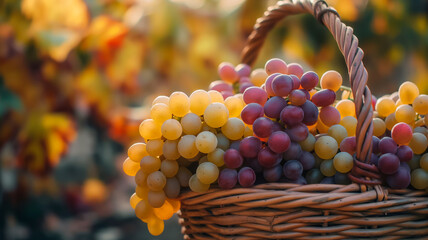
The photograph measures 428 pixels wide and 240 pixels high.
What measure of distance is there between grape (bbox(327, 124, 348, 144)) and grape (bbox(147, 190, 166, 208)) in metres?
0.29

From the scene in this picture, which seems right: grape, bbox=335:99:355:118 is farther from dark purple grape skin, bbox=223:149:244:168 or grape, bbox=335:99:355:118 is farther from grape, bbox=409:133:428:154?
dark purple grape skin, bbox=223:149:244:168

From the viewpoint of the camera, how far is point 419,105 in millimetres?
616

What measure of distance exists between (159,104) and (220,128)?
0.11 metres

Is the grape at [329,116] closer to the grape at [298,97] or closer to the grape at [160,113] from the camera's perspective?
the grape at [298,97]

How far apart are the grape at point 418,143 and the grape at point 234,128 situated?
27cm

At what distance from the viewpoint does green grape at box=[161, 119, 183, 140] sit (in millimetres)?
592

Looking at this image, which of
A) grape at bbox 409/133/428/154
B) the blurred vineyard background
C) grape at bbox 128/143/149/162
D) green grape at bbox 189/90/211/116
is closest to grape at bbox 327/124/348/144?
grape at bbox 409/133/428/154

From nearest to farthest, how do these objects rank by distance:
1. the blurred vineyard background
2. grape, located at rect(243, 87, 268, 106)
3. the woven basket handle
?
1. the woven basket handle
2. grape, located at rect(243, 87, 268, 106)
3. the blurred vineyard background

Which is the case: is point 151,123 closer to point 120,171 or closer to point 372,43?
point 120,171

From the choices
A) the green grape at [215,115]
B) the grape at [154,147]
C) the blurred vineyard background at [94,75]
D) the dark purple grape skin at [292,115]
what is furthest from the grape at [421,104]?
the blurred vineyard background at [94,75]

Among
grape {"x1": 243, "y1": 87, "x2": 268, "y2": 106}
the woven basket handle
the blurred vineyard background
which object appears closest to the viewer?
the woven basket handle

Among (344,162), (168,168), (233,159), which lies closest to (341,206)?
(344,162)

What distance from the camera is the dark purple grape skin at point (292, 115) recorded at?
564 mm

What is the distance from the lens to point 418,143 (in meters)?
0.59
